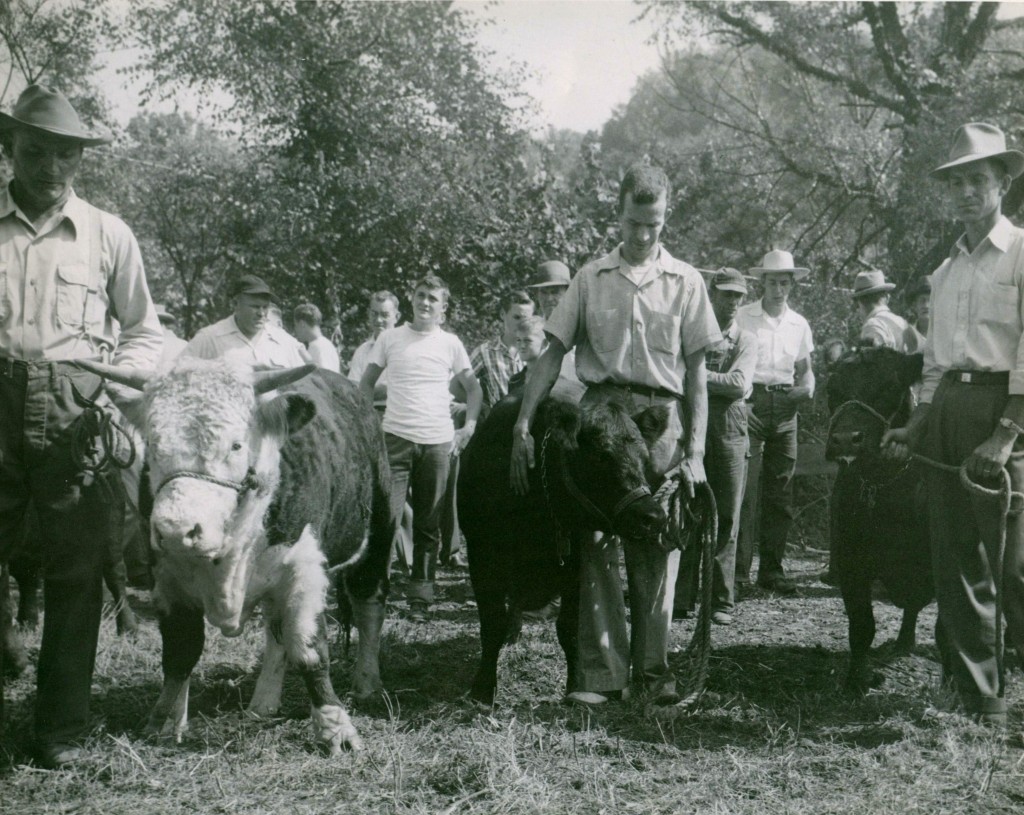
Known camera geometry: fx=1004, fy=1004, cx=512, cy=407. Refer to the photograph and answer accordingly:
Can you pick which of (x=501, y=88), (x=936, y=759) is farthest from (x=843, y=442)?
(x=501, y=88)

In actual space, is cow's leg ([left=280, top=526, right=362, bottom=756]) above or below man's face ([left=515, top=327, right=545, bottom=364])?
below

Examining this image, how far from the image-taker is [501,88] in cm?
1570

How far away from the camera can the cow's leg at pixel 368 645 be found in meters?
4.84

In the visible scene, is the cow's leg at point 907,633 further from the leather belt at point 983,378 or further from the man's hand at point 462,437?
the man's hand at point 462,437

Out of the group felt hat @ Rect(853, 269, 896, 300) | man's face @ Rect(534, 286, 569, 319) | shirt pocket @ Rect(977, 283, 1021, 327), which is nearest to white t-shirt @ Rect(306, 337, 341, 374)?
man's face @ Rect(534, 286, 569, 319)

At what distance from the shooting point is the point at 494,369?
8000 mm

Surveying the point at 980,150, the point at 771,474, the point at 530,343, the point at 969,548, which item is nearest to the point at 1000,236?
the point at 980,150

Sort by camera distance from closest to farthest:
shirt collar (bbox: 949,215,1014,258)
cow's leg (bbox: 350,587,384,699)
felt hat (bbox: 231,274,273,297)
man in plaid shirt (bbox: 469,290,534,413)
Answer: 1. shirt collar (bbox: 949,215,1014,258)
2. cow's leg (bbox: 350,587,384,699)
3. felt hat (bbox: 231,274,273,297)
4. man in plaid shirt (bbox: 469,290,534,413)

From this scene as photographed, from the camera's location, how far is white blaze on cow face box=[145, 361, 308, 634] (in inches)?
132

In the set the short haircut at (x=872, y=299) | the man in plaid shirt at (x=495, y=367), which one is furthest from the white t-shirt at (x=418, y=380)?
the short haircut at (x=872, y=299)

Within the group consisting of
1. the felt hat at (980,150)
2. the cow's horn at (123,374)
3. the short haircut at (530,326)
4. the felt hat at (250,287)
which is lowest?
the cow's horn at (123,374)

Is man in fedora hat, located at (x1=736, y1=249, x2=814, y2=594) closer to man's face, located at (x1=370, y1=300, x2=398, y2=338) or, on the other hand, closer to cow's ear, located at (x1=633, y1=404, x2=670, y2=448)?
man's face, located at (x1=370, y1=300, x2=398, y2=338)

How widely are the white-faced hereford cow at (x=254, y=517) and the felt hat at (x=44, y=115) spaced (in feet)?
3.17

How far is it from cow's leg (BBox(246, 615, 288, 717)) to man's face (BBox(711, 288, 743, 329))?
3.88 meters
